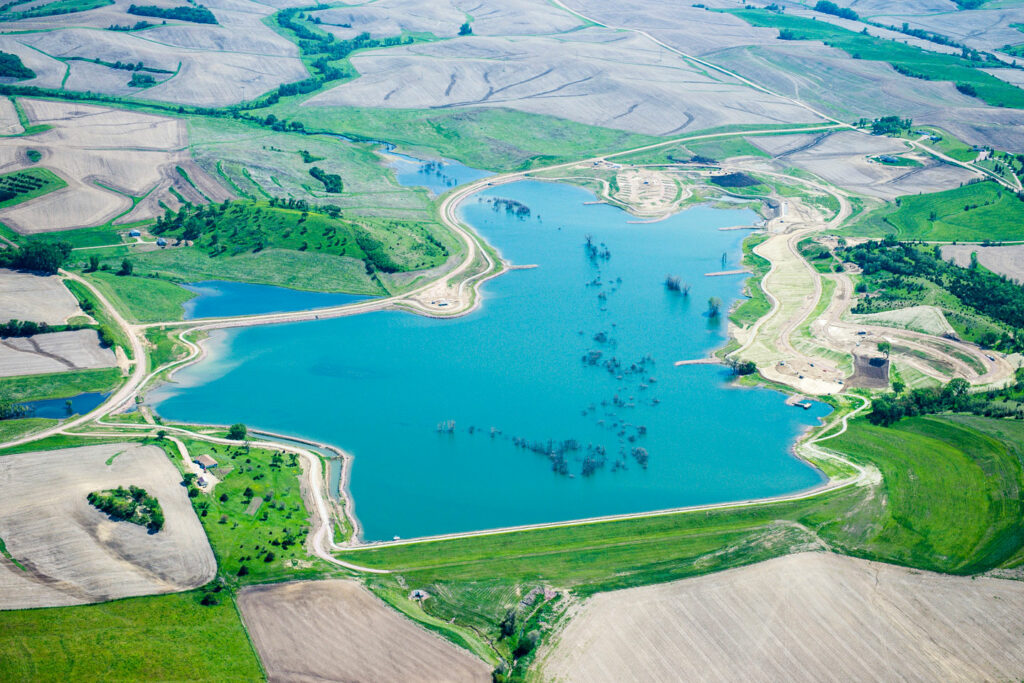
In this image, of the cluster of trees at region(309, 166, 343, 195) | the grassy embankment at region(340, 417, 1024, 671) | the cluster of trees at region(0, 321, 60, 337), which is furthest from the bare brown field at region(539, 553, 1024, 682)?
the cluster of trees at region(309, 166, 343, 195)

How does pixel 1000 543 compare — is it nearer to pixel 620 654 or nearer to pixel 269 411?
pixel 620 654

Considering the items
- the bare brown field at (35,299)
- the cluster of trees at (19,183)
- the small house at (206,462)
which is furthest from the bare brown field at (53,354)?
the cluster of trees at (19,183)

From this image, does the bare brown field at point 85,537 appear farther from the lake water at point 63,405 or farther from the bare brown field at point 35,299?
the bare brown field at point 35,299

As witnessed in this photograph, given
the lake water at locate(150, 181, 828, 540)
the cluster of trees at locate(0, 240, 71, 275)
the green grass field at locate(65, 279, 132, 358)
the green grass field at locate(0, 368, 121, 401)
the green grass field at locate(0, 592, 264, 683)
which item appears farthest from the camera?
the cluster of trees at locate(0, 240, 71, 275)

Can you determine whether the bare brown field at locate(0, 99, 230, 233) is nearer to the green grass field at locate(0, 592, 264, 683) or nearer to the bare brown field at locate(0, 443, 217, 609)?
the bare brown field at locate(0, 443, 217, 609)

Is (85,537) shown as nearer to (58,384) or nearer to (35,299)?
(58,384)
